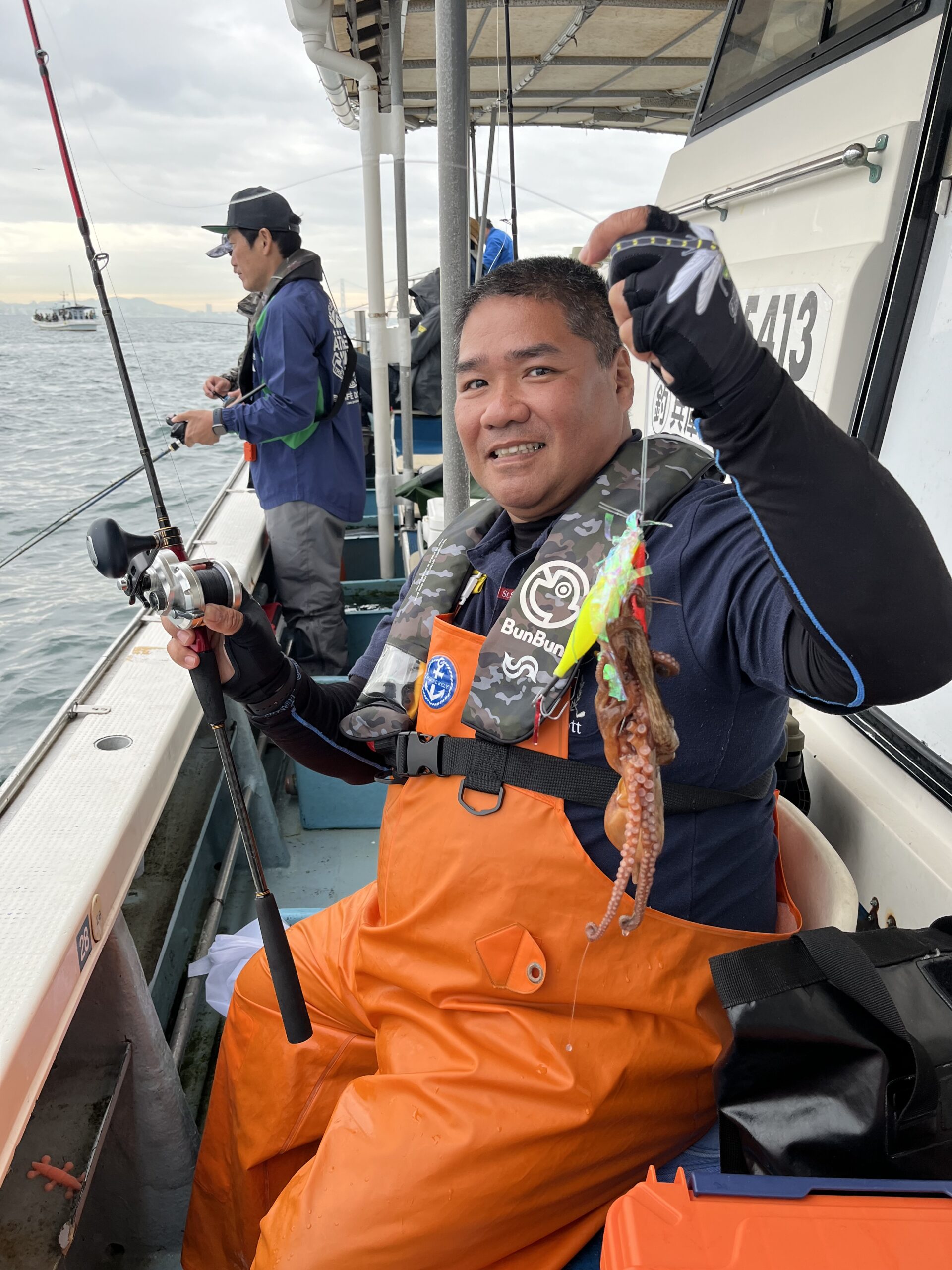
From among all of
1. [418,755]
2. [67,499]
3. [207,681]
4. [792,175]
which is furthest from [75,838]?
[67,499]

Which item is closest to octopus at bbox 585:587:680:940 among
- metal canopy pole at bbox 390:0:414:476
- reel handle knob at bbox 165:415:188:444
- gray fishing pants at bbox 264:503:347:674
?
gray fishing pants at bbox 264:503:347:674

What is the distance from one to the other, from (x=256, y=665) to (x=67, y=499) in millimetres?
7922

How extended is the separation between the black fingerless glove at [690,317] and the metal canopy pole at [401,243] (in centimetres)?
434

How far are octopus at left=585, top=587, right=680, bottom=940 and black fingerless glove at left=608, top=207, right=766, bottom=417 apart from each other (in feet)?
1.02

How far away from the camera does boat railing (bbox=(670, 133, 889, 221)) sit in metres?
2.16

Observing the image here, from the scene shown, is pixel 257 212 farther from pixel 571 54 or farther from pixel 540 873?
pixel 540 873

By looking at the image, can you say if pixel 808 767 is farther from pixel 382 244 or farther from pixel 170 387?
pixel 170 387

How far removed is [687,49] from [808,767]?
503 cm

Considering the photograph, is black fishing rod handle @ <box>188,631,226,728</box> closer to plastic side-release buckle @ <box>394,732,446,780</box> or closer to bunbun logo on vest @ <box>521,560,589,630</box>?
plastic side-release buckle @ <box>394,732,446,780</box>

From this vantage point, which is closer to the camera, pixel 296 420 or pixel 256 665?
pixel 256 665

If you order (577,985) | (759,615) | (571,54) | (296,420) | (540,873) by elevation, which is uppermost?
(571,54)

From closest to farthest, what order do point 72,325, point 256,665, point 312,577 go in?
point 256,665, point 312,577, point 72,325

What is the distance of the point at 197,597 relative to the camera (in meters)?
1.92

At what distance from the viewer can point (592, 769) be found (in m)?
1.58
